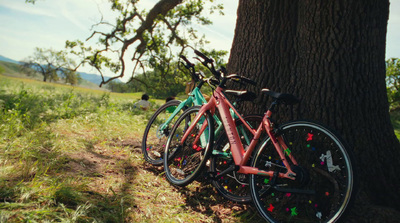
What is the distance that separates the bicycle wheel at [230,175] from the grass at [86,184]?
0.12 m

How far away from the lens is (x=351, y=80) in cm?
277

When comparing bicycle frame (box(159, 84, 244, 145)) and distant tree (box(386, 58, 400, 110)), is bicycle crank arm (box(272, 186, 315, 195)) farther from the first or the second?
distant tree (box(386, 58, 400, 110))

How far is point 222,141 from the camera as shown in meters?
3.18

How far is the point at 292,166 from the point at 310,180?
35 centimetres

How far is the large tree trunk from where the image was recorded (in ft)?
8.91

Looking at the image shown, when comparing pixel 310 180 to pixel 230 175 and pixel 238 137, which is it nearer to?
pixel 238 137

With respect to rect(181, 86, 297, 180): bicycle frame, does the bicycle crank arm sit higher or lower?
lower

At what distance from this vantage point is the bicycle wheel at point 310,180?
216cm

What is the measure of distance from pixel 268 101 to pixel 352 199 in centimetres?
142

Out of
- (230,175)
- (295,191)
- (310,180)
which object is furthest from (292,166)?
(230,175)

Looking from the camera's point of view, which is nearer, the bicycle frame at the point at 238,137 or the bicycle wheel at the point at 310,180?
the bicycle wheel at the point at 310,180

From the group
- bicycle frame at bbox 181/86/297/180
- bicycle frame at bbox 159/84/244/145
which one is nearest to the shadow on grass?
bicycle frame at bbox 181/86/297/180

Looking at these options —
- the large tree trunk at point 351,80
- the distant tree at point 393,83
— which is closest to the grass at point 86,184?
the large tree trunk at point 351,80

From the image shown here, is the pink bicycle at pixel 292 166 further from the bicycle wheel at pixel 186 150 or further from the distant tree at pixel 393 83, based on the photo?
the distant tree at pixel 393 83
